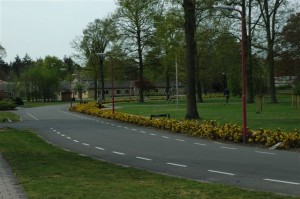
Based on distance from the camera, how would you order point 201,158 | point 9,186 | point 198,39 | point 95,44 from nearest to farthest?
point 9,186 < point 201,158 < point 198,39 < point 95,44

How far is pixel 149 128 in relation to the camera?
2903 cm

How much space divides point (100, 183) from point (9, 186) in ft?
5.63

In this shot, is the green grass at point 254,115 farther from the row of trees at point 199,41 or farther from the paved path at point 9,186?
the paved path at point 9,186

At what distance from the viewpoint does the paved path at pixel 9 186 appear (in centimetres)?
819

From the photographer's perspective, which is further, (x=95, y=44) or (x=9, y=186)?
(x=95, y=44)

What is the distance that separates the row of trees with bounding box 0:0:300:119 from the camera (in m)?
31.2

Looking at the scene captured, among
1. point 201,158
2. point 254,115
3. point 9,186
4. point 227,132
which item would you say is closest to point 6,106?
point 254,115

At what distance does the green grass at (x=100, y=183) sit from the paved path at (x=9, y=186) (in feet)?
0.43

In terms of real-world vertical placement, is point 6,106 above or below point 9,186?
below

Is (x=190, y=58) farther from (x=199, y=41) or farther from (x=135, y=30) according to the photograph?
(x=135, y=30)

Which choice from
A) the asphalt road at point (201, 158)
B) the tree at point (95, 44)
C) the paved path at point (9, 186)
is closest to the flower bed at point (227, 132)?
the asphalt road at point (201, 158)

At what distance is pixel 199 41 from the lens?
51.0 m

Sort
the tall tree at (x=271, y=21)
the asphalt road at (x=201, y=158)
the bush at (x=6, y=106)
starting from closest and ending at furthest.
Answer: the asphalt road at (x=201, y=158), the tall tree at (x=271, y=21), the bush at (x=6, y=106)

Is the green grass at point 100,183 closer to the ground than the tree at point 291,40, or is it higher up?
closer to the ground
